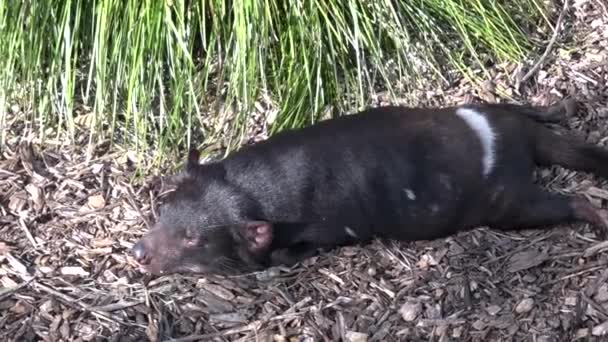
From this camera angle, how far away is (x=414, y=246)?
348 centimetres

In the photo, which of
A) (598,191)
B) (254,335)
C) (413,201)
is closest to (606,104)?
(598,191)

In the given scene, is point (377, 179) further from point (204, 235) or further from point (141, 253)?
point (141, 253)

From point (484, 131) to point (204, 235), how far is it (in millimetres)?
1060

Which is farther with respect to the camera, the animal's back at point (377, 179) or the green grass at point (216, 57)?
the green grass at point (216, 57)

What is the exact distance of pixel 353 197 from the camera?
343 cm

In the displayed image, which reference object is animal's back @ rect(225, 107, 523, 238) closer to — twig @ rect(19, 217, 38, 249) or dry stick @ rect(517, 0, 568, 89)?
dry stick @ rect(517, 0, 568, 89)

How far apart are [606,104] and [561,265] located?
0.80m

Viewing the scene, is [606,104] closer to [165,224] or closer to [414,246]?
[414,246]

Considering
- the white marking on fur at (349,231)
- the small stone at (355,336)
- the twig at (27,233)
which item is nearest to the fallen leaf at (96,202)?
the twig at (27,233)

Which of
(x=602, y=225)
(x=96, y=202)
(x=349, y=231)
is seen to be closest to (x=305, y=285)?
(x=349, y=231)

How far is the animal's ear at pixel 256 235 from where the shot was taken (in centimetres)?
329

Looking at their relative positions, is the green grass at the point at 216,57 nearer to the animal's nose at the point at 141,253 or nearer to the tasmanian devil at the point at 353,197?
the tasmanian devil at the point at 353,197

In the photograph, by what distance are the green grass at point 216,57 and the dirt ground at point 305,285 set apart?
0.33 metres

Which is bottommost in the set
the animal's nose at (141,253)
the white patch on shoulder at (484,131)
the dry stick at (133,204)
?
the animal's nose at (141,253)
